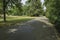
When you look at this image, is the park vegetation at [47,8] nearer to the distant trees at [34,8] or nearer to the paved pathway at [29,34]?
the paved pathway at [29,34]

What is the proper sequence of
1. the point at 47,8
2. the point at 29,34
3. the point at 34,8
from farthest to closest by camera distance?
the point at 34,8 < the point at 47,8 < the point at 29,34

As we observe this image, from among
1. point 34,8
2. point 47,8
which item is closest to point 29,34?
point 47,8

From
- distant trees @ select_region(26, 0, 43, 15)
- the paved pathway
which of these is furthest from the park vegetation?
distant trees @ select_region(26, 0, 43, 15)

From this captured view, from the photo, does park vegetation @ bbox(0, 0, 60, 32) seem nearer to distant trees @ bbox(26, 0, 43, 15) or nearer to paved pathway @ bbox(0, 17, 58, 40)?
paved pathway @ bbox(0, 17, 58, 40)

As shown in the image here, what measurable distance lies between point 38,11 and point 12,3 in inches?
1730

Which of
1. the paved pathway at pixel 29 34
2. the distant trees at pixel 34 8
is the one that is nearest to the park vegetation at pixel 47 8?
the paved pathway at pixel 29 34

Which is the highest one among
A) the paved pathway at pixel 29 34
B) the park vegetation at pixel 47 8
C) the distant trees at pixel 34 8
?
the park vegetation at pixel 47 8

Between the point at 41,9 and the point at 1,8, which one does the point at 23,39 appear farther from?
the point at 41,9

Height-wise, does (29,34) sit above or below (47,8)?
below

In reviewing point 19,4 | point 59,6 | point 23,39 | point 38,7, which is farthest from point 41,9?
point 23,39

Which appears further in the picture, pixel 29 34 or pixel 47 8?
pixel 47 8

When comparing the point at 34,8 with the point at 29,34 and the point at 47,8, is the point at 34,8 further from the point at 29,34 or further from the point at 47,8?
the point at 29,34

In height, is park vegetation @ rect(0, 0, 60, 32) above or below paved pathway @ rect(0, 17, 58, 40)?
above

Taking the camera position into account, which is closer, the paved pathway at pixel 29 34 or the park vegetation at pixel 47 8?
the paved pathway at pixel 29 34
